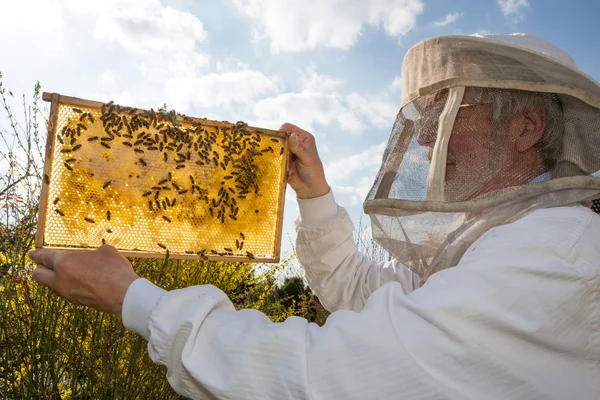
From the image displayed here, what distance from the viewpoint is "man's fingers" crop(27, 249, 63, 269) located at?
2.28 meters

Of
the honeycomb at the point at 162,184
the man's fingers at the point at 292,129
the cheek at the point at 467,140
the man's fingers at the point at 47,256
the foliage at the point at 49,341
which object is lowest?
the foliage at the point at 49,341

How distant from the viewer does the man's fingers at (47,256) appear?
2281 millimetres

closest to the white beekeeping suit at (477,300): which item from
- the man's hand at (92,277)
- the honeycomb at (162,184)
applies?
the man's hand at (92,277)

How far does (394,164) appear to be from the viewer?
292 centimetres

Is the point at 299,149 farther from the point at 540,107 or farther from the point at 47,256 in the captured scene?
the point at 47,256

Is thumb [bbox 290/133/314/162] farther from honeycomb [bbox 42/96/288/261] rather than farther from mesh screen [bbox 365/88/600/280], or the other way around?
mesh screen [bbox 365/88/600/280]

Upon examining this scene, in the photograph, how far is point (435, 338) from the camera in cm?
166

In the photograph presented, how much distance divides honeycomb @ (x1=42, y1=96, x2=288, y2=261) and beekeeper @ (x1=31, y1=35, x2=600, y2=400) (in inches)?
16.0

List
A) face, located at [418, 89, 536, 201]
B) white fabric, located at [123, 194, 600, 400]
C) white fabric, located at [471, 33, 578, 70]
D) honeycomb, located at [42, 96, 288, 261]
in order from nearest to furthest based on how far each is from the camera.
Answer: white fabric, located at [123, 194, 600, 400] < face, located at [418, 89, 536, 201] < white fabric, located at [471, 33, 578, 70] < honeycomb, located at [42, 96, 288, 261]

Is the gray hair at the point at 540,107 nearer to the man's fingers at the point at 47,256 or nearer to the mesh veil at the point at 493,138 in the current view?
the mesh veil at the point at 493,138

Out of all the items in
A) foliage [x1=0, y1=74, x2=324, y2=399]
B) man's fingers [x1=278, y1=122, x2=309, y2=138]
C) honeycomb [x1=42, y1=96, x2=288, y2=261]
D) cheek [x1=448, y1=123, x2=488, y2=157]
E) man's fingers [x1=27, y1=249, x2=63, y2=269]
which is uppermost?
man's fingers [x1=278, y1=122, x2=309, y2=138]

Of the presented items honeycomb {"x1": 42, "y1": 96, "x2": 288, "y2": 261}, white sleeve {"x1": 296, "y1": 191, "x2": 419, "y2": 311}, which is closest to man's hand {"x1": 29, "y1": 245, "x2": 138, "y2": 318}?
honeycomb {"x1": 42, "y1": 96, "x2": 288, "y2": 261}

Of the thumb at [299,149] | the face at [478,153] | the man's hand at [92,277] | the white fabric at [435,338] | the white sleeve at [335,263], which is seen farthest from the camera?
the white sleeve at [335,263]

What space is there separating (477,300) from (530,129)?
1.13 metres
